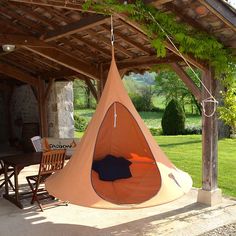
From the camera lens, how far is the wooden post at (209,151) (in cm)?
459

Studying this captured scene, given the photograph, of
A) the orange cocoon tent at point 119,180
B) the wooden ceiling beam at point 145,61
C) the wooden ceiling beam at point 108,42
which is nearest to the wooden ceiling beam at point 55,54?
the wooden ceiling beam at point 145,61

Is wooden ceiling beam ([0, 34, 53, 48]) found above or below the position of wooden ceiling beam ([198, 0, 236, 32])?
above

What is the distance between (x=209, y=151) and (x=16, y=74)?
18.9 ft

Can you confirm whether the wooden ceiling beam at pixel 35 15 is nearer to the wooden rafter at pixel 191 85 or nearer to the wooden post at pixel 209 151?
the wooden rafter at pixel 191 85

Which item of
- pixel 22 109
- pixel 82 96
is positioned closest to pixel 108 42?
pixel 22 109

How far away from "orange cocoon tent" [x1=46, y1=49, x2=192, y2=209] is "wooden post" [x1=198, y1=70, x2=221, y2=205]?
91 centimetres

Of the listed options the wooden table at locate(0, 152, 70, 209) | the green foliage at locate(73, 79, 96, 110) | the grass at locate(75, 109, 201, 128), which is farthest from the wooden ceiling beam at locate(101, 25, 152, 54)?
the green foliage at locate(73, 79, 96, 110)

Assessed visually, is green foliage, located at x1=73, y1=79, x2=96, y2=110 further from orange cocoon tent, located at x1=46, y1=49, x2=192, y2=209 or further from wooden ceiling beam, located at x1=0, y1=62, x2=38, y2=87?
orange cocoon tent, located at x1=46, y1=49, x2=192, y2=209

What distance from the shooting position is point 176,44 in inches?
171

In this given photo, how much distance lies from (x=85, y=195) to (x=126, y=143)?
1.43m

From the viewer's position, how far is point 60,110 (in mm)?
9156

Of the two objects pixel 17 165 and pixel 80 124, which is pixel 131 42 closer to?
pixel 17 165

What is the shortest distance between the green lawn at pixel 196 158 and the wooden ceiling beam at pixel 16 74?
411cm

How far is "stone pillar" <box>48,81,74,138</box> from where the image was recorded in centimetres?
912
